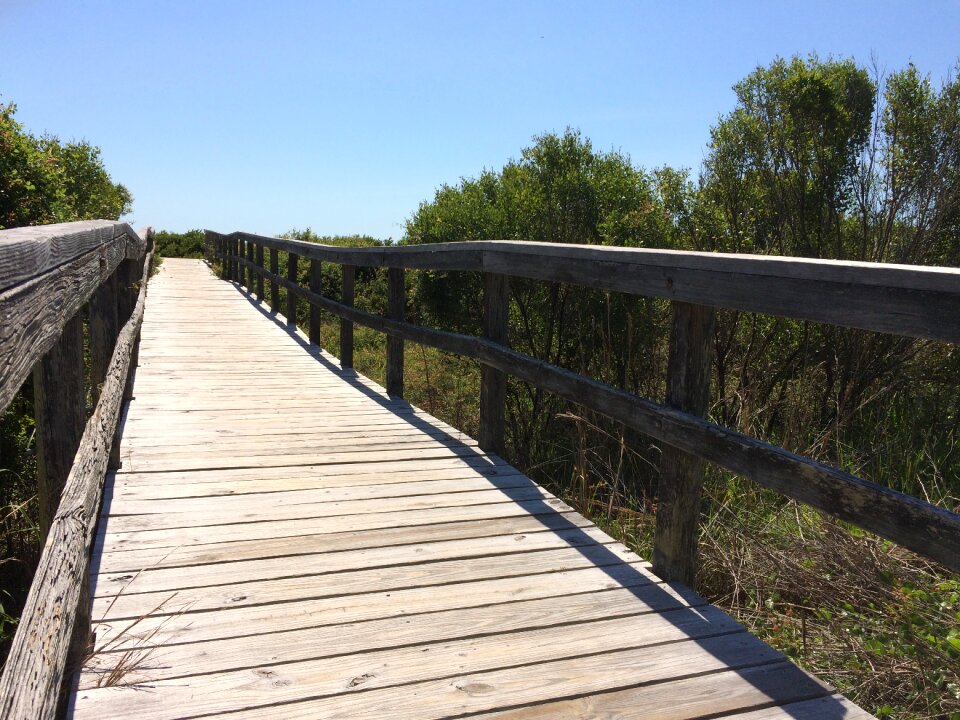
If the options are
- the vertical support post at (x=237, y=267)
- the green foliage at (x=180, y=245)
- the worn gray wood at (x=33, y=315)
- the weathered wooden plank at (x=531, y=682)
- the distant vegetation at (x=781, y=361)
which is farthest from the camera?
the green foliage at (x=180, y=245)

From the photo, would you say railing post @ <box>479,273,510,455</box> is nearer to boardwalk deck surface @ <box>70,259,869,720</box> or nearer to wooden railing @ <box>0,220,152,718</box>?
boardwalk deck surface @ <box>70,259,869,720</box>

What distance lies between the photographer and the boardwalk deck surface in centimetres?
225

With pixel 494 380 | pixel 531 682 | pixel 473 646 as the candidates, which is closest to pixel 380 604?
pixel 473 646

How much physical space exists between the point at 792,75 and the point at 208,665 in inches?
359

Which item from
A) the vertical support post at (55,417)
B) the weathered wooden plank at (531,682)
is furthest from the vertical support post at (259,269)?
the weathered wooden plank at (531,682)

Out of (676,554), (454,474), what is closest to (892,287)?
(676,554)

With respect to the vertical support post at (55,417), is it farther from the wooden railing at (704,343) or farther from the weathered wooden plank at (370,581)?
the wooden railing at (704,343)

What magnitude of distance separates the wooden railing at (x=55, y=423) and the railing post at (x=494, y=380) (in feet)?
6.45

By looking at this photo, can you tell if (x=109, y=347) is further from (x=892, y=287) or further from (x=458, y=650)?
(x=892, y=287)

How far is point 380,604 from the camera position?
2.78 meters

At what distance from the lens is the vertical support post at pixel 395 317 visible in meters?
6.19

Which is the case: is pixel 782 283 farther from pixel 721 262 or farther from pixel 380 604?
pixel 380 604

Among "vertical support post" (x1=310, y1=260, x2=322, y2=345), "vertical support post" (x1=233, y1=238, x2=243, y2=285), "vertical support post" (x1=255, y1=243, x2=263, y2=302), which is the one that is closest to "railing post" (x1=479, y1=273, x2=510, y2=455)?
"vertical support post" (x1=310, y1=260, x2=322, y2=345)

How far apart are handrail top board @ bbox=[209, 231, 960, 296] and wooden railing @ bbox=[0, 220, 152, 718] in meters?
1.86
